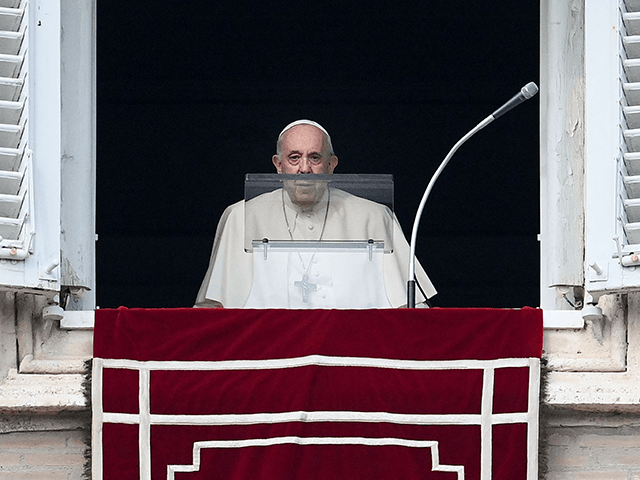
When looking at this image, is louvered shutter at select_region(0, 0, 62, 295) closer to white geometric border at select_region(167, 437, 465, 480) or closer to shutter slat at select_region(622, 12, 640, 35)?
white geometric border at select_region(167, 437, 465, 480)

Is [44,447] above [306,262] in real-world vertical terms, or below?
below

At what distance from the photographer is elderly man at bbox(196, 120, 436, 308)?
4.02 meters

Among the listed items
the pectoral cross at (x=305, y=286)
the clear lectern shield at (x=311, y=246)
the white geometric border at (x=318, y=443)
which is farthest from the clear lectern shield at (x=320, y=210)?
the white geometric border at (x=318, y=443)

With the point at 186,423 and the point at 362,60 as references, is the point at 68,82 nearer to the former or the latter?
the point at 186,423

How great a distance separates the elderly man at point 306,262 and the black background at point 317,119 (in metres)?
4.05

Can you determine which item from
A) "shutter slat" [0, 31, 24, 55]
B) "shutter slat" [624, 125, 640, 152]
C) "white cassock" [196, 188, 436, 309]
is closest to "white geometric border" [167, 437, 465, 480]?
"white cassock" [196, 188, 436, 309]

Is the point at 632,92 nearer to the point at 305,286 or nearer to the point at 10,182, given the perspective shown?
the point at 305,286

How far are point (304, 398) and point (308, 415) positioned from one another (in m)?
0.05

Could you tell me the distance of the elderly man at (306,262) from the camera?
158 inches

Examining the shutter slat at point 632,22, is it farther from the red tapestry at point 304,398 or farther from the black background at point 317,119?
the black background at point 317,119

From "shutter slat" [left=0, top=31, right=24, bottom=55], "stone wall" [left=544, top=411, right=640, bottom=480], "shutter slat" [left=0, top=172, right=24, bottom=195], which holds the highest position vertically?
"shutter slat" [left=0, top=31, right=24, bottom=55]

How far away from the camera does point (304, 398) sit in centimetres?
378

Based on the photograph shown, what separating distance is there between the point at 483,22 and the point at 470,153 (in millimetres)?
860

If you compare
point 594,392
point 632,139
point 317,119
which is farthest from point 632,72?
point 317,119
